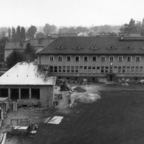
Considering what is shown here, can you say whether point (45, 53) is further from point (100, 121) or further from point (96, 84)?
point (100, 121)

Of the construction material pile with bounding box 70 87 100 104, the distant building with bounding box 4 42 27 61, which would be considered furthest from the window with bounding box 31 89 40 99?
the distant building with bounding box 4 42 27 61

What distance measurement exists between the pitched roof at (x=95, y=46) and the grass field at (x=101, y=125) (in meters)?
16.5

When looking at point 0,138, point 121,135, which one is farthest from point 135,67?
point 0,138

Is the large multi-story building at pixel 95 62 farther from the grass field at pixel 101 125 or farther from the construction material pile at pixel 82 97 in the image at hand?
the grass field at pixel 101 125

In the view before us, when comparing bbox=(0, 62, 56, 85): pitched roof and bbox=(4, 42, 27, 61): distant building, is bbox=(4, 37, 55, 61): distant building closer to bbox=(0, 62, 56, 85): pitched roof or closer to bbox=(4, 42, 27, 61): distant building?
bbox=(4, 42, 27, 61): distant building

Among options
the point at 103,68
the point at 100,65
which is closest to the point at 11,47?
the point at 100,65

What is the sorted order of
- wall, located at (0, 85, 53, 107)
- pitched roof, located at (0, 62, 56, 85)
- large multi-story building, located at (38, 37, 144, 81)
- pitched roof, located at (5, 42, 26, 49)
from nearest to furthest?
1. wall, located at (0, 85, 53, 107)
2. pitched roof, located at (0, 62, 56, 85)
3. large multi-story building, located at (38, 37, 144, 81)
4. pitched roof, located at (5, 42, 26, 49)

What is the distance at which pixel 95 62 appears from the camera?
4834 cm

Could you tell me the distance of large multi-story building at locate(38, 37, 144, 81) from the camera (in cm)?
4809

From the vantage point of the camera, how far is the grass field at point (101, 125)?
818 inches

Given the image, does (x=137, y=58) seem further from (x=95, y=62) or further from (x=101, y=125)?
(x=101, y=125)

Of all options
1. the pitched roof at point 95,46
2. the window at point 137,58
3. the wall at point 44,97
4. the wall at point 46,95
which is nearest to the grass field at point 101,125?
the wall at point 46,95

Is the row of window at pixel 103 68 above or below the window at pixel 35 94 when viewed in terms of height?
above

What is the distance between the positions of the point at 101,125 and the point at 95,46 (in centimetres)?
2775
